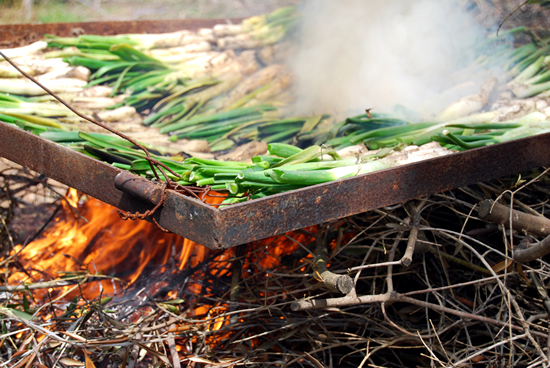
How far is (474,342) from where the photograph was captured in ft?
8.98

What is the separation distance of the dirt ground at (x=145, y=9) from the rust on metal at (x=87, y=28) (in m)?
4.72

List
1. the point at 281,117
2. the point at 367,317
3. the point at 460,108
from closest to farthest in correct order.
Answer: the point at 367,317, the point at 460,108, the point at 281,117

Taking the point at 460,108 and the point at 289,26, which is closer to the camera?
the point at 460,108

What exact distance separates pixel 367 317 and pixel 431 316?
0.55 m

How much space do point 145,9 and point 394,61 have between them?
9588 mm

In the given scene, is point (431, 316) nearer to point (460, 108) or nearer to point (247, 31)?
point (460, 108)

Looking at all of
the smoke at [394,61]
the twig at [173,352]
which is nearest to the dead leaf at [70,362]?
the twig at [173,352]

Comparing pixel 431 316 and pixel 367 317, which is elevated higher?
pixel 367 317

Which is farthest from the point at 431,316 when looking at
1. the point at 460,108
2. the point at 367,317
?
the point at 460,108

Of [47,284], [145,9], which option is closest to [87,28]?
[47,284]

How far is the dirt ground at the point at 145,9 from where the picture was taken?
10.2 metres

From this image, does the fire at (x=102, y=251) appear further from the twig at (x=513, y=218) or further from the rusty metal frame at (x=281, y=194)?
the twig at (x=513, y=218)

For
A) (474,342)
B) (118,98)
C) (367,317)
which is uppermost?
(118,98)

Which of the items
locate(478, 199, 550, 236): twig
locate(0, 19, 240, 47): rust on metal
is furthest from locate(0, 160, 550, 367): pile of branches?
Answer: locate(0, 19, 240, 47): rust on metal
